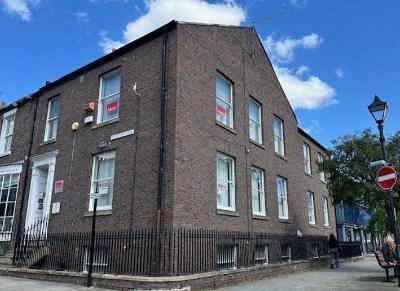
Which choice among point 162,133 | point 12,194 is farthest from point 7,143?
point 162,133

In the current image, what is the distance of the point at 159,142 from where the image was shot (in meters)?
12.3

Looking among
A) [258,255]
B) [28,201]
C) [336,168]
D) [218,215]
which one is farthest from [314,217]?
[28,201]

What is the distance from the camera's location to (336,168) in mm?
17781

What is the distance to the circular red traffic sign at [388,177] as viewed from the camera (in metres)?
9.88

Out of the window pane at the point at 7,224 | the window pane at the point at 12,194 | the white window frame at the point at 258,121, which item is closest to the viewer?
the window pane at the point at 7,224

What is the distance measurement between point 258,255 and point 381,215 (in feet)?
24.5

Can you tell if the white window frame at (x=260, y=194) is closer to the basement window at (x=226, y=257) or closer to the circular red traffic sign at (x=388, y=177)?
the basement window at (x=226, y=257)

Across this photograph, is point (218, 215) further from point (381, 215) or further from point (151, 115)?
point (381, 215)

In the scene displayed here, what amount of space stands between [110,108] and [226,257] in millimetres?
6972

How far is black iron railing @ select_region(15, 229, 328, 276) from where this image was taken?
1096 centimetres

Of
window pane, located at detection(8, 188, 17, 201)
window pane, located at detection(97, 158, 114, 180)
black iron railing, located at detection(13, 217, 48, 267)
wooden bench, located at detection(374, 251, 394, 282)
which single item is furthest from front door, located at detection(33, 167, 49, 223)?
wooden bench, located at detection(374, 251, 394, 282)

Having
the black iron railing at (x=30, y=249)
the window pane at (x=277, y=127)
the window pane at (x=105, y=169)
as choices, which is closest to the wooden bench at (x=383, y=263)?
the window pane at (x=277, y=127)

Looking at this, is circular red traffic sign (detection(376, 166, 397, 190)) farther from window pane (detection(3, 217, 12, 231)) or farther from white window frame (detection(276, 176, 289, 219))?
window pane (detection(3, 217, 12, 231))

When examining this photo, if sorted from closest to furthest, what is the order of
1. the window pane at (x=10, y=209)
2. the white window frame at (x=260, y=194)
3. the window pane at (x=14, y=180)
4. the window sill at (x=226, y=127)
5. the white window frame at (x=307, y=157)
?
the window sill at (x=226, y=127) < the white window frame at (x=260, y=194) < the window pane at (x=10, y=209) < the window pane at (x=14, y=180) < the white window frame at (x=307, y=157)
